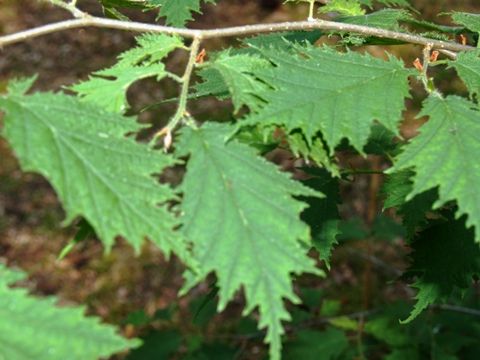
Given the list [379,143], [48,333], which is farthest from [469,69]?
[48,333]

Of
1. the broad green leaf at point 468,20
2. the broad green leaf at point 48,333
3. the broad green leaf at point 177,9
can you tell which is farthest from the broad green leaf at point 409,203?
the broad green leaf at point 48,333

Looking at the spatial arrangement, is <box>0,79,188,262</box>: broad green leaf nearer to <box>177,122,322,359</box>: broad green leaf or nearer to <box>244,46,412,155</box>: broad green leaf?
<box>177,122,322,359</box>: broad green leaf

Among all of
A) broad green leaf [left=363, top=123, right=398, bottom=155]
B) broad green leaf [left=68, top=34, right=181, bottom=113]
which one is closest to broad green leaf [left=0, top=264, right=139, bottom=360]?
broad green leaf [left=68, top=34, right=181, bottom=113]

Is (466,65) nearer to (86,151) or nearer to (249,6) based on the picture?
(86,151)

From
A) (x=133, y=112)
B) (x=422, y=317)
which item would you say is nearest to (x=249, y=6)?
(x=133, y=112)

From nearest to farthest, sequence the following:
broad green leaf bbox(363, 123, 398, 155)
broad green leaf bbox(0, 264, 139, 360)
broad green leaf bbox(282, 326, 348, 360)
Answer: broad green leaf bbox(0, 264, 139, 360) < broad green leaf bbox(363, 123, 398, 155) < broad green leaf bbox(282, 326, 348, 360)

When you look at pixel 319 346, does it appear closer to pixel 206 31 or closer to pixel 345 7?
pixel 345 7
